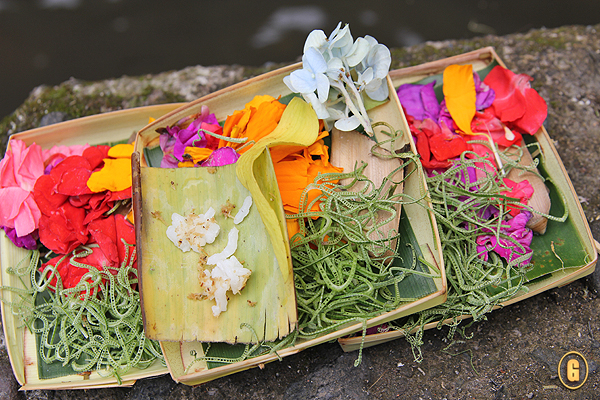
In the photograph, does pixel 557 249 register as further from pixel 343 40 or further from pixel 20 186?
pixel 20 186

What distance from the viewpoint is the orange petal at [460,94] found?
1122mm

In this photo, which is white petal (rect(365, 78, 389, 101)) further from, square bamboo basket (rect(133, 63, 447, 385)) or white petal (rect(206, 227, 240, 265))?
white petal (rect(206, 227, 240, 265))

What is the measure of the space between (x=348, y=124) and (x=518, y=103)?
0.50 m

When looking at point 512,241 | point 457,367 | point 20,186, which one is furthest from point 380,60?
point 20,186

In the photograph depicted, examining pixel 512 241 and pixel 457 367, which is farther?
pixel 457 367

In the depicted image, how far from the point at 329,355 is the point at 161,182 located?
65 centimetres

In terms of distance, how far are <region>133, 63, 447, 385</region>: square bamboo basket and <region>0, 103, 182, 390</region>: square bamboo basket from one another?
0.10 meters

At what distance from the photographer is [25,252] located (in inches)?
45.2

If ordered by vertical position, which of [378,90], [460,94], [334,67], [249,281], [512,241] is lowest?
[512,241]

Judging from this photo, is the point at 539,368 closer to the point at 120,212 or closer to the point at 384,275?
the point at 384,275

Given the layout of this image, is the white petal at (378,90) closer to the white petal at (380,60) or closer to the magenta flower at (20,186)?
the white petal at (380,60)

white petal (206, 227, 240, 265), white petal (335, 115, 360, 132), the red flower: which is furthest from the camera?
the red flower

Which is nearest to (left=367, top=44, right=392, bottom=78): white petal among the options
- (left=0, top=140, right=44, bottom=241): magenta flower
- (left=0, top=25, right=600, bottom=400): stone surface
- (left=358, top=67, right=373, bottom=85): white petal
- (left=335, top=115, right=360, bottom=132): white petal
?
(left=358, top=67, right=373, bottom=85): white petal

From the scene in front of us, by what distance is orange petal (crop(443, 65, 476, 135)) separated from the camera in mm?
1122
